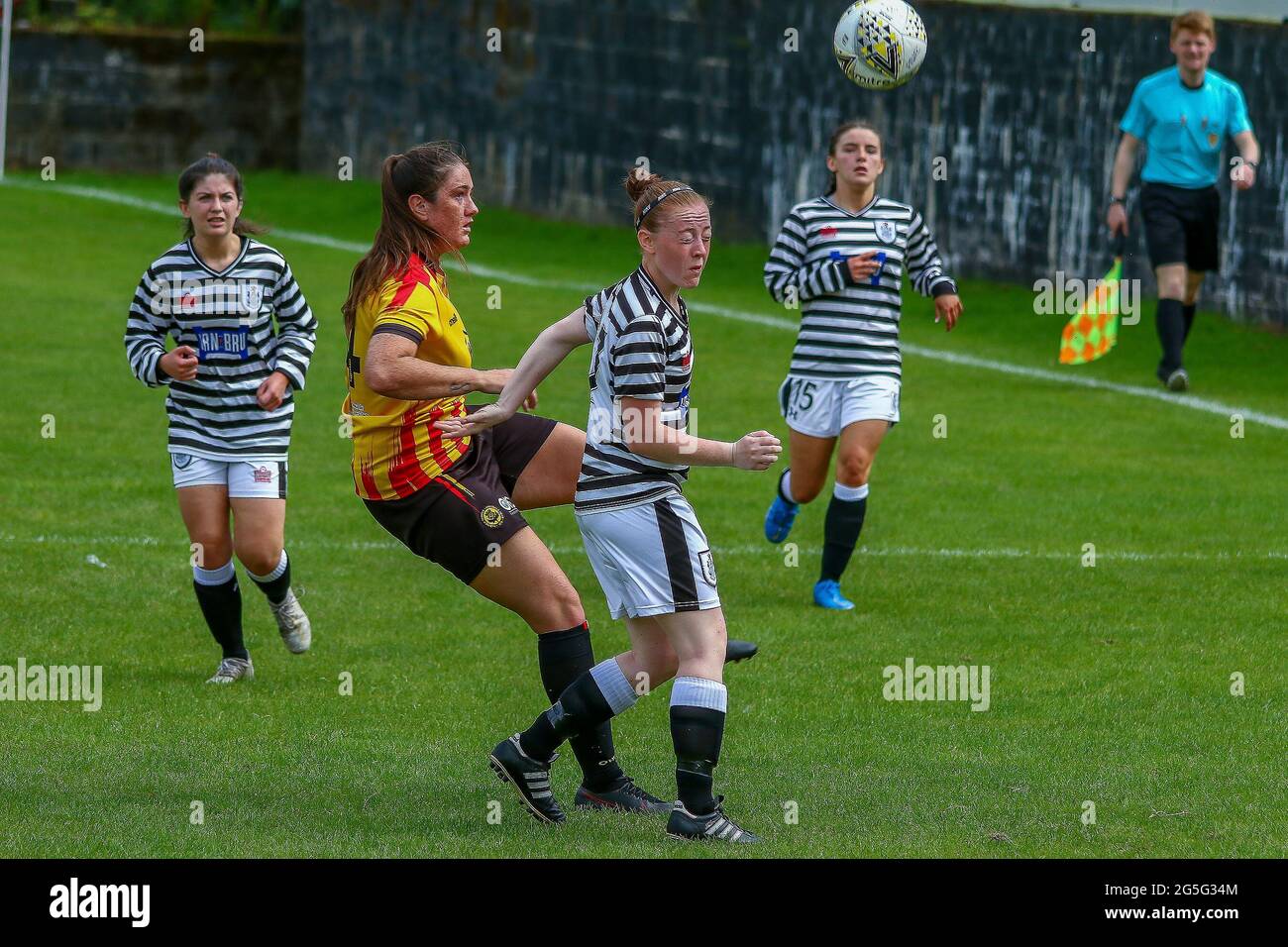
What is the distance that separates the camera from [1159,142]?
1502cm

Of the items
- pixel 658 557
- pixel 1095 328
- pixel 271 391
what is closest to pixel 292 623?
pixel 271 391

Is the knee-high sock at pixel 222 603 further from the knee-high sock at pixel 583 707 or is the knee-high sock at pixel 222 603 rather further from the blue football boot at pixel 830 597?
the blue football boot at pixel 830 597

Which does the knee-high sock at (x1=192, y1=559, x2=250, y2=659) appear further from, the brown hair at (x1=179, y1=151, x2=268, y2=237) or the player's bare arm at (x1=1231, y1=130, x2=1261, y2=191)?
the player's bare arm at (x1=1231, y1=130, x2=1261, y2=191)

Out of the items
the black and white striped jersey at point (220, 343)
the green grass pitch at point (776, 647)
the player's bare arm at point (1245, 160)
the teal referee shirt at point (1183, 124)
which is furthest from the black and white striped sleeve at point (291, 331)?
the teal referee shirt at point (1183, 124)

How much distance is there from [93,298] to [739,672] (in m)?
12.6

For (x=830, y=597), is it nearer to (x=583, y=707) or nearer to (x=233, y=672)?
(x=233, y=672)

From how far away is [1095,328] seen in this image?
17250mm

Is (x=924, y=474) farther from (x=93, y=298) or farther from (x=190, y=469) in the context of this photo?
(x=93, y=298)

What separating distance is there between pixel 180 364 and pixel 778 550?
166 inches

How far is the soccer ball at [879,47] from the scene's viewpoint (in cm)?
1062

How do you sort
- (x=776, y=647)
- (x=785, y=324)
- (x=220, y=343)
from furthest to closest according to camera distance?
(x=785, y=324) → (x=776, y=647) → (x=220, y=343)

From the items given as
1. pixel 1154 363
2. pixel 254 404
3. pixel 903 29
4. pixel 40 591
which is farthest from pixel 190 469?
pixel 1154 363

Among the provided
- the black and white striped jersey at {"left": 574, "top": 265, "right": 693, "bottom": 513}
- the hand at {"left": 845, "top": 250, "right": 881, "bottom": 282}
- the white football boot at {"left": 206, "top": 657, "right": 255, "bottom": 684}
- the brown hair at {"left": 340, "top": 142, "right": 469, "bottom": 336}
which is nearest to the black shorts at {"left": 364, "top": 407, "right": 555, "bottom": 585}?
the black and white striped jersey at {"left": 574, "top": 265, "right": 693, "bottom": 513}

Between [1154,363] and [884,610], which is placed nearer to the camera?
[884,610]
